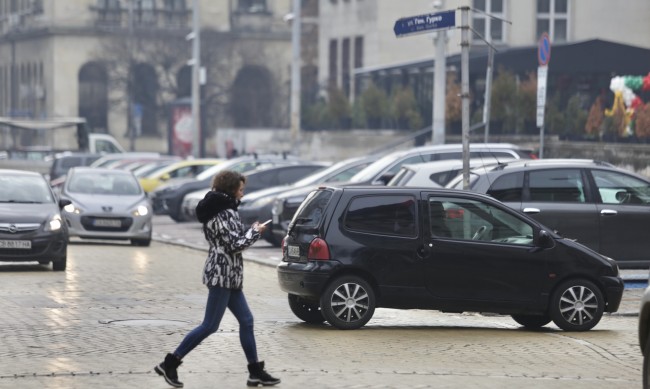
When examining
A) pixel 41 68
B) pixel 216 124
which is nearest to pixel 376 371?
pixel 216 124

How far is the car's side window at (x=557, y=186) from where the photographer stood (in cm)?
2009

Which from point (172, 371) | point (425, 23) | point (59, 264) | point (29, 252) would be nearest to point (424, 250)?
point (172, 371)

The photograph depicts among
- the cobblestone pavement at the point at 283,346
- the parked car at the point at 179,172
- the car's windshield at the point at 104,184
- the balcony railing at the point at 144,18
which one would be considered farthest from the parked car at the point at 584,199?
the balcony railing at the point at 144,18

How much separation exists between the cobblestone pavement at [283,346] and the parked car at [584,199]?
0.68m

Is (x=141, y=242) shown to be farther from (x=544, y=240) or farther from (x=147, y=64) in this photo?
(x=147, y=64)

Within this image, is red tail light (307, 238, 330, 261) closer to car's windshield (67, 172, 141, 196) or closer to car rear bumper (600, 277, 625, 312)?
car rear bumper (600, 277, 625, 312)

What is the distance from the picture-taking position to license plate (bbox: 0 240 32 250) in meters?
22.0

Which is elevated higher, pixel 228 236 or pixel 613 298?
pixel 228 236

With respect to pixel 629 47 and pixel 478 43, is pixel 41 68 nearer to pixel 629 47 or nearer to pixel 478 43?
pixel 478 43

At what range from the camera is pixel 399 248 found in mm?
15547

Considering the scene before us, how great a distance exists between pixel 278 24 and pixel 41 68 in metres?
14.7

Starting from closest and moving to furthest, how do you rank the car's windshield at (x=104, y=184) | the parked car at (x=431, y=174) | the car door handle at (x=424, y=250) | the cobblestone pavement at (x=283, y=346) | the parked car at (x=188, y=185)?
the cobblestone pavement at (x=283, y=346) → the car door handle at (x=424, y=250) → the parked car at (x=431, y=174) → the car's windshield at (x=104, y=184) → the parked car at (x=188, y=185)

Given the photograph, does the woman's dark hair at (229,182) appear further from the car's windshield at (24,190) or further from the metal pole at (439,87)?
the metal pole at (439,87)

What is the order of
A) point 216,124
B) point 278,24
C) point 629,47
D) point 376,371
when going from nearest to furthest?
point 376,371 → point 629,47 → point 216,124 → point 278,24
